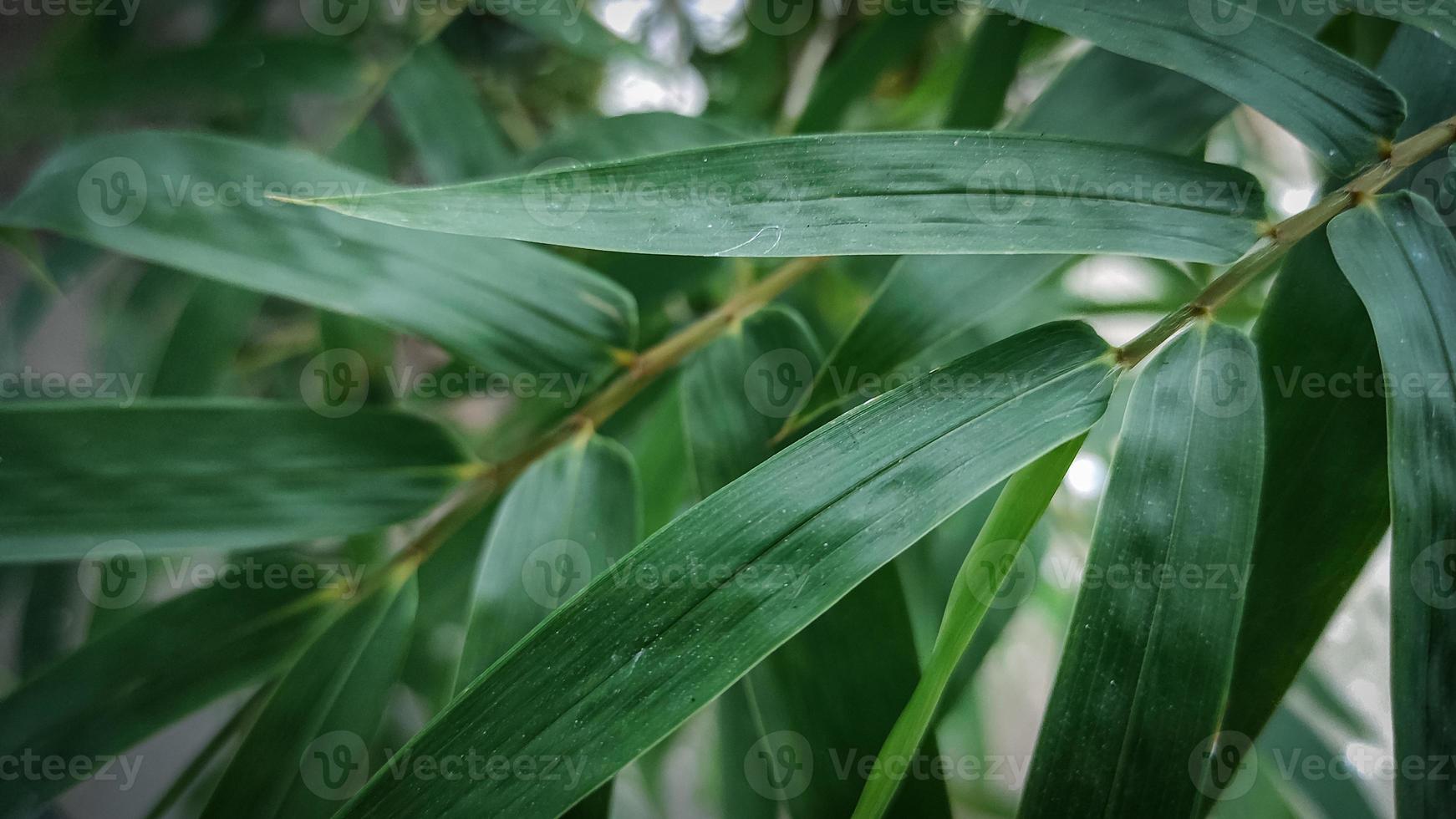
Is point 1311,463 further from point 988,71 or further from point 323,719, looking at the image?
point 323,719

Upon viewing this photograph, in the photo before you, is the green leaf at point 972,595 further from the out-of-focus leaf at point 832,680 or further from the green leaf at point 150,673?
the green leaf at point 150,673

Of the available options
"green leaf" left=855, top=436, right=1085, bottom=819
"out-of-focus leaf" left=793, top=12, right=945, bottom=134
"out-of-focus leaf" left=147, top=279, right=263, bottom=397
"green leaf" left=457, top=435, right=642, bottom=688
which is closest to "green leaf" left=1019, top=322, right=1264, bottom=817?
"green leaf" left=855, top=436, right=1085, bottom=819

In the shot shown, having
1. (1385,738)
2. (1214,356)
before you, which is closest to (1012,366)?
(1214,356)

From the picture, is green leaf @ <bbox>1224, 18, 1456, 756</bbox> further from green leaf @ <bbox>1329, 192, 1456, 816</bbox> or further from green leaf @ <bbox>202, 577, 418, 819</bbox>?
green leaf @ <bbox>202, 577, 418, 819</bbox>

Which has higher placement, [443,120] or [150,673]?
[443,120]

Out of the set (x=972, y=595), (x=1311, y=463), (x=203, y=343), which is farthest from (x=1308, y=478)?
(x=203, y=343)

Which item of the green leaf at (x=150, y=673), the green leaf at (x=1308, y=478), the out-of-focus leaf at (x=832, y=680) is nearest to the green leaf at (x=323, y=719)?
the green leaf at (x=150, y=673)

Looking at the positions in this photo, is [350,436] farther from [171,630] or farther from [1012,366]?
[1012,366]
